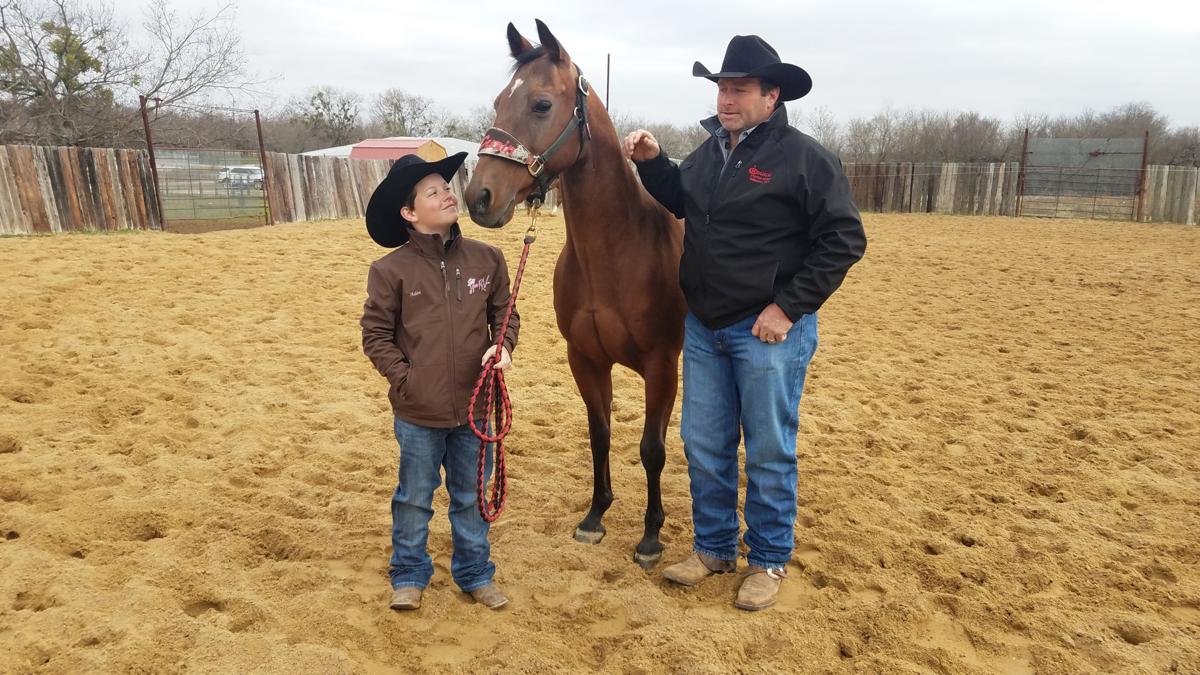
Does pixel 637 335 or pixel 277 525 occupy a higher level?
pixel 637 335

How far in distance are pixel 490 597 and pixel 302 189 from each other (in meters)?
15.0

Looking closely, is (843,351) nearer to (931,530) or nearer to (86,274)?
(931,530)

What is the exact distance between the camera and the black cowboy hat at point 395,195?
249cm

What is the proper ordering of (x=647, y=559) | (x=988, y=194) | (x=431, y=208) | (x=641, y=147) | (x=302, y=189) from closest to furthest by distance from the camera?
(x=431, y=208) < (x=641, y=147) < (x=647, y=559) < (x=302, y=189) < (x=988, y=194)

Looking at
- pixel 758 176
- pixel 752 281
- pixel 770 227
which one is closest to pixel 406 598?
pixel 752 281

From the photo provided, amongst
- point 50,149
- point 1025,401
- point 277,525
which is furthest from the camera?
point 50,149

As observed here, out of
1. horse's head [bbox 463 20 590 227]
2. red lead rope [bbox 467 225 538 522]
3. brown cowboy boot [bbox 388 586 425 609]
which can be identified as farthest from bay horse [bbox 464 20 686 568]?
brown cowboy boot [bbox 388 586 425 609]

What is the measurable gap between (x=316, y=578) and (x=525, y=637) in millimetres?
958

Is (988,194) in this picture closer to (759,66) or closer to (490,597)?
(759,66)

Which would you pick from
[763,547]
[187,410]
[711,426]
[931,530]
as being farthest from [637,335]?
[187,410]

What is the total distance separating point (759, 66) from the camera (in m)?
2.50

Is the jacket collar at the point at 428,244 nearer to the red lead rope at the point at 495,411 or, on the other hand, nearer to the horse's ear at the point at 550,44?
the red lead rope at the point at 495,411

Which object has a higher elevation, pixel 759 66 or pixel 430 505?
pixel 759 66

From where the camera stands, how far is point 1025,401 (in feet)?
16.9
